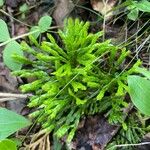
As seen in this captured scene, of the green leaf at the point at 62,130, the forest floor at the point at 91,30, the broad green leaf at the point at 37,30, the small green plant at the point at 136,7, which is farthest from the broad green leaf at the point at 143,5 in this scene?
the green leaf at the point at 62,130

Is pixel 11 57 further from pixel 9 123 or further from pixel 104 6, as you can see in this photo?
pixel 104 6

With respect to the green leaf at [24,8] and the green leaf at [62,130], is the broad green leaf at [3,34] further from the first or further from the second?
the green leaf at [62,130]

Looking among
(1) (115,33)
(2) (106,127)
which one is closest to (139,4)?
(1) (115,33)

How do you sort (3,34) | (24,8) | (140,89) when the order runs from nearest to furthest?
(140,89)
(3,34)
(24,8)

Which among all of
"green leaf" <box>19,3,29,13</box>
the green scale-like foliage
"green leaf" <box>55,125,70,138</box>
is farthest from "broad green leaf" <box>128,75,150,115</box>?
"green leaf" <box>19,3,29,13</box>

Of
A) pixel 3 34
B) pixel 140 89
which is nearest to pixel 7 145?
pixel 140 89

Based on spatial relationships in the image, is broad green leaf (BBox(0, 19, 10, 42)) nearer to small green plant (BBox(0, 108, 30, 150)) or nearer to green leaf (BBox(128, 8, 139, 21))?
small green plant (BBox(0, 108, 30, 150))
